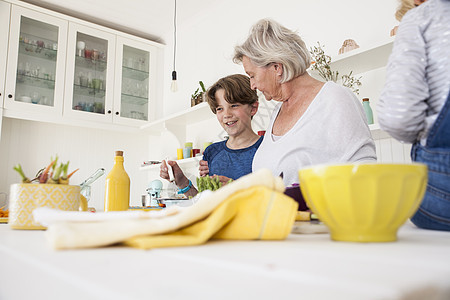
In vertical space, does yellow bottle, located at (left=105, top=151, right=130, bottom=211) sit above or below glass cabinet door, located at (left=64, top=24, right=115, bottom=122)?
below

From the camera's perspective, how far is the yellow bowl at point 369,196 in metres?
0.40

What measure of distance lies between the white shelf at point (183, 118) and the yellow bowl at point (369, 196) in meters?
2.59

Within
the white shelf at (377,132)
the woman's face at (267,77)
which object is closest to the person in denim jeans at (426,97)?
the woman's face at (267,77)

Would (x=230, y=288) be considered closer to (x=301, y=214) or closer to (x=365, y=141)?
(x=301, y=214)

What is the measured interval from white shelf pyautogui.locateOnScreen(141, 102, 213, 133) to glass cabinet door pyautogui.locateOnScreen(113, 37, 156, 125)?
18 centimetres

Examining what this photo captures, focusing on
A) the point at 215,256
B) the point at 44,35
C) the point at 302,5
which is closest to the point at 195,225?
the point at 215,256

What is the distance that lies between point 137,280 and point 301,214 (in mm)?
476

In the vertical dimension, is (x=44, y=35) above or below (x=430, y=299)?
above

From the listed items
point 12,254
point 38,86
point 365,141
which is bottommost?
point 12,254

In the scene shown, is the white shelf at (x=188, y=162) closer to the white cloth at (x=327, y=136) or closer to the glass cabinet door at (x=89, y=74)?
the glass cabinet door at (x=89, y=74)

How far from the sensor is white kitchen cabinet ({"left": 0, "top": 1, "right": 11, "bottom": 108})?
121 inches

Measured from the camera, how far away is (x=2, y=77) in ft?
10.1

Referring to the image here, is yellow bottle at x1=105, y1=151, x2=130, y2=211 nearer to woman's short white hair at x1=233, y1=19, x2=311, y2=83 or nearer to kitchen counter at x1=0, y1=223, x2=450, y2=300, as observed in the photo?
kitchen counter at x1=0, y1=223, x2=450, y2=300

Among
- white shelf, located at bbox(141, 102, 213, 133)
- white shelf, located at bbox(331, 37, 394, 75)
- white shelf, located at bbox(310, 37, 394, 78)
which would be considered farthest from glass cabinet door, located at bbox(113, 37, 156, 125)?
white shelf, located at bbox(331, 37, 394, 75)
